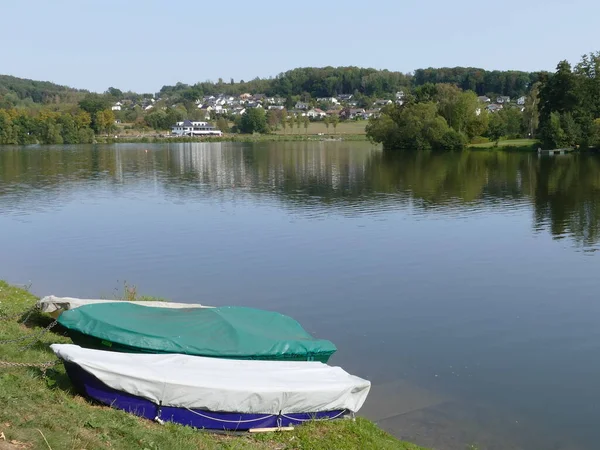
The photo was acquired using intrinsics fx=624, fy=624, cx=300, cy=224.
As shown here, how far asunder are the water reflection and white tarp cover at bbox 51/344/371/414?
82.2ft

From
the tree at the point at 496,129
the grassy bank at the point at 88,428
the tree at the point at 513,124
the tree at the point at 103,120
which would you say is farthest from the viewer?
the tree at the point at 103,120

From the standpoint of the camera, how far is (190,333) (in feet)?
47.2

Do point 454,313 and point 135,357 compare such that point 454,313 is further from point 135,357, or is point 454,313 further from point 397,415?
point 135,357

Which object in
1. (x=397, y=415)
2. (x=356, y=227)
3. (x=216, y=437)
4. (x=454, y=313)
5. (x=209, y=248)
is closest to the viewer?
(x=216, y=437)

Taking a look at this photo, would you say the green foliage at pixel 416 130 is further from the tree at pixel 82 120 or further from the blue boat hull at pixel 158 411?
the blue boat hull at pixel 158 411

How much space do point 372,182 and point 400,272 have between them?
125ft

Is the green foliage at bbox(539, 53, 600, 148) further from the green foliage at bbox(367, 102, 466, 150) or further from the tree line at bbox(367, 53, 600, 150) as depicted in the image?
the green foliage at bbox(367, 102, 466, 150)

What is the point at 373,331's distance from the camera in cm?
2041

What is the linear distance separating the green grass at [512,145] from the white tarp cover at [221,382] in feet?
366

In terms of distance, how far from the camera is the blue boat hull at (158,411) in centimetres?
1115

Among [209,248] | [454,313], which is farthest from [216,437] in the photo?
[209,248]

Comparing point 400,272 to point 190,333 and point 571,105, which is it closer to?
point 190,333

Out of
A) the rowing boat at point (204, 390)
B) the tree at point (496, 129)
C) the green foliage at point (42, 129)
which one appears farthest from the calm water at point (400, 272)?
the green foliage at point (42, 129)

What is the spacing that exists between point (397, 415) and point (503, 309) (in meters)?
9.66
